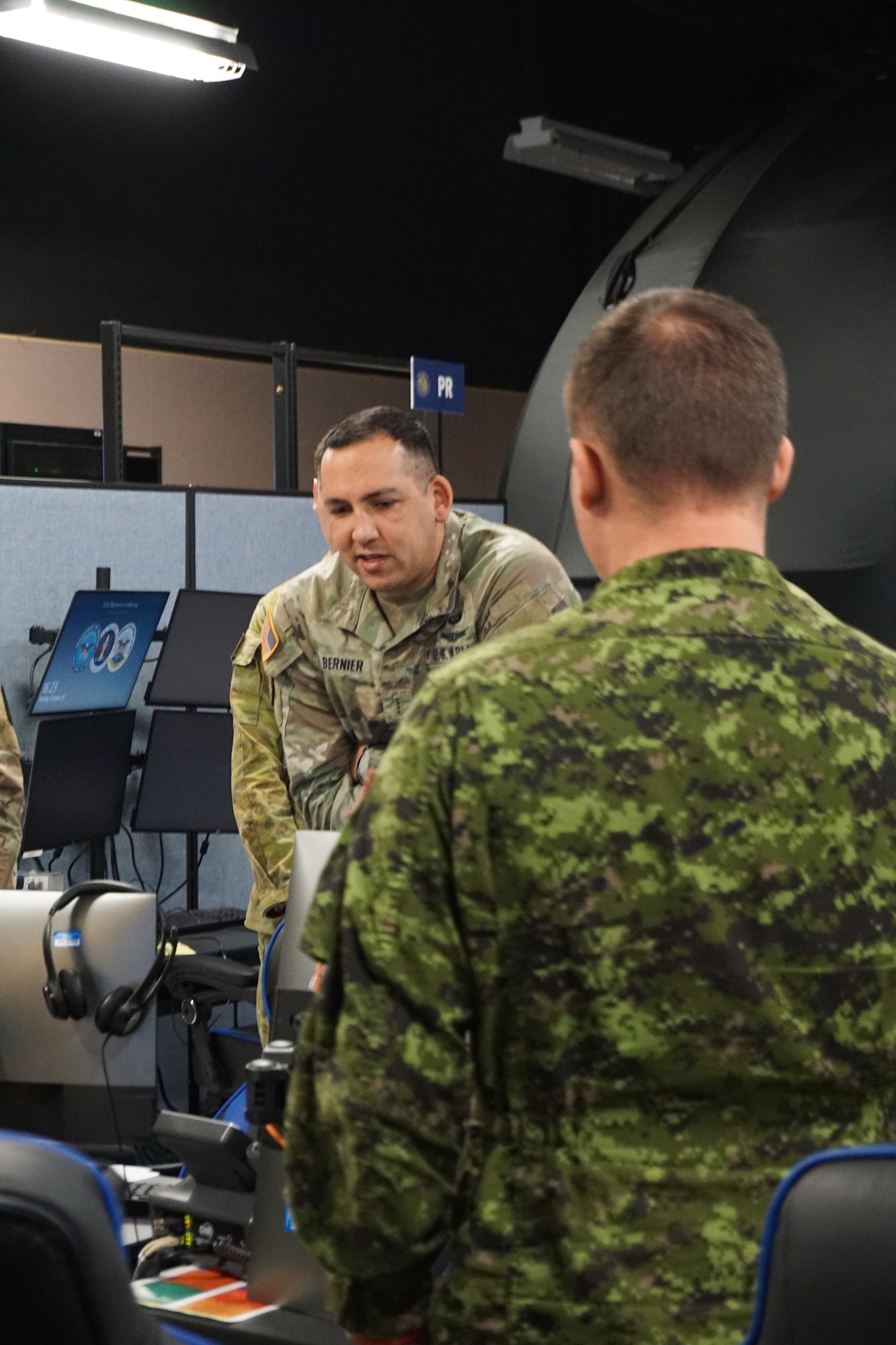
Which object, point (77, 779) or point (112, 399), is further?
point (112, 399)

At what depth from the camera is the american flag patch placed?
259cm

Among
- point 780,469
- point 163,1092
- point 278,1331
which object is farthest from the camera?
point 163,1092

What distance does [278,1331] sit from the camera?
153 cm

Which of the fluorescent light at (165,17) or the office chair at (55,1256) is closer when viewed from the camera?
the office chair at (55,1256)

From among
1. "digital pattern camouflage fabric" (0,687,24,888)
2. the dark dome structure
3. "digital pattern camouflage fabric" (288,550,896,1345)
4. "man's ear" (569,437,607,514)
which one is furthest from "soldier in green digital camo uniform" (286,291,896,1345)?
the dark dome structure

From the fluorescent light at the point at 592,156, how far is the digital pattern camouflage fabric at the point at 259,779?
454cm

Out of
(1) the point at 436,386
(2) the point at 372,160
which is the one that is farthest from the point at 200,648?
(2) the point at 372,160

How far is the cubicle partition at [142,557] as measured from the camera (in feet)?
14.6

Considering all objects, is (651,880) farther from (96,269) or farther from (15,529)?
(96,269)

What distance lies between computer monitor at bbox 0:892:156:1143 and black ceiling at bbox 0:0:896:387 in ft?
20.4

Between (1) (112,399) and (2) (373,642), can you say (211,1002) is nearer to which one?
(2) (373,642)

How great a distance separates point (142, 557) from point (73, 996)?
10.3 ft

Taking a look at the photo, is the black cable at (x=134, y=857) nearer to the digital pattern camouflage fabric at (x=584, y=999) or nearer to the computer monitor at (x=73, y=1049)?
the computer monitor at (x=73, y=1049)

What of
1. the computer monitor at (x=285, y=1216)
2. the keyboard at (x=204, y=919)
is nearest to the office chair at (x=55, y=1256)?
the computer monitor at (x=285, y=1216)
